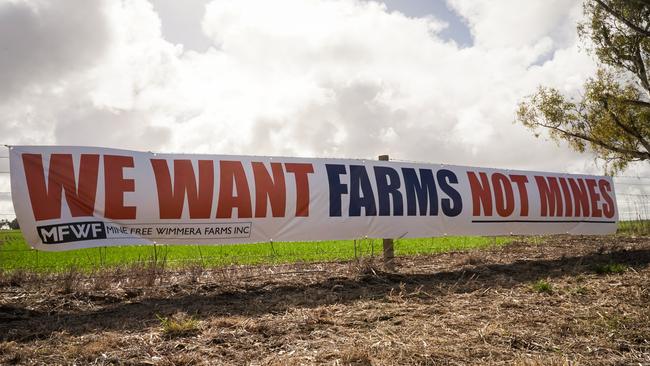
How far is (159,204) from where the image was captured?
8.56 metres

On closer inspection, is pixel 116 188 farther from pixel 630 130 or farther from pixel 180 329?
pixel 630 130

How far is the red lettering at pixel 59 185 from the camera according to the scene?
7742 millimetres

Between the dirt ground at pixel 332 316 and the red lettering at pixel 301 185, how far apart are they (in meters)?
1.27

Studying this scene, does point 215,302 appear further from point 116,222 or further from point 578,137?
point 578,137

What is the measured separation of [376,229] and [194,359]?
6.73m

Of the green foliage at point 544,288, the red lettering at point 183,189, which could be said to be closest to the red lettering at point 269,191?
the red lettering at point 183,189

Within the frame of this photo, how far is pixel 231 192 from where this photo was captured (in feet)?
30.2

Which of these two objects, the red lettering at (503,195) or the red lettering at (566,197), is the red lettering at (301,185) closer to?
the red lettering at (503,195)

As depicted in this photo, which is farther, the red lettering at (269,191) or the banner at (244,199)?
the red lettering at (269,191)

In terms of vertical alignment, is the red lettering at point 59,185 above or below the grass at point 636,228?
above

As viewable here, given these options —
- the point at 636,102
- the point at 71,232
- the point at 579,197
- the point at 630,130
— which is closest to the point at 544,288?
the point at 71,232

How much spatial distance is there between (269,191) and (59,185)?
3.68 metres

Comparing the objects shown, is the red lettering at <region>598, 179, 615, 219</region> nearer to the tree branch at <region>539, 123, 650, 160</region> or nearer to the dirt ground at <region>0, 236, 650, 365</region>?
the dirt ground at <region>0, 236, 650, 365</region>

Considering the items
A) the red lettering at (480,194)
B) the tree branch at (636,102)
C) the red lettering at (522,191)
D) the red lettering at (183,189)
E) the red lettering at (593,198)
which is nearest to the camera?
the red lettering at (183,189)
